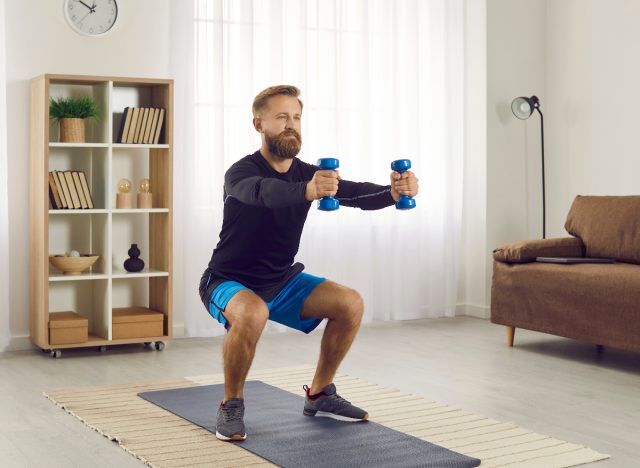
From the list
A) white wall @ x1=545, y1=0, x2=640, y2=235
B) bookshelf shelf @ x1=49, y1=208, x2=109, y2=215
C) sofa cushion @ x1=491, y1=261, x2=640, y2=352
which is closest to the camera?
sofa cushion @ x1=491, y1=261, x2=640, y2=352

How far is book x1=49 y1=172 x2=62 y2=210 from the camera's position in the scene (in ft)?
15.6

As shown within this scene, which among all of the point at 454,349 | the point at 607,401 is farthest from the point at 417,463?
the point at 454,349

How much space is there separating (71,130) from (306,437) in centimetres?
238

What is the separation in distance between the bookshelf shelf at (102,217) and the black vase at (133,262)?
44 mm

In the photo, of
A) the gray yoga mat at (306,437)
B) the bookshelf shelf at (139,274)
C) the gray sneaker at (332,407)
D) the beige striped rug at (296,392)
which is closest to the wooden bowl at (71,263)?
the bookshelf shelf at (139,274)

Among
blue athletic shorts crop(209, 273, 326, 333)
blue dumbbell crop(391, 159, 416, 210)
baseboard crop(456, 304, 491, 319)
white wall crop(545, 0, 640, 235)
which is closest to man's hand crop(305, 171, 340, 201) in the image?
blue dumbbell crop(391, 159, 416, 210)

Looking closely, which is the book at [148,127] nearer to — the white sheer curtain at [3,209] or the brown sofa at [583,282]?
the white sheer curtain at [3,209]

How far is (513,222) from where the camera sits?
6.28 m

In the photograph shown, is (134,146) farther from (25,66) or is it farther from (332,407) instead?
(332,407)

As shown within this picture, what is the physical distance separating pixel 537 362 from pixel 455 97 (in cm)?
223

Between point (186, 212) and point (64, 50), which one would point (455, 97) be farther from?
point (64, 50)

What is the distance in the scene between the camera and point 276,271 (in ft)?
11.0

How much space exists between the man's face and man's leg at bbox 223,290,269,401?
1.76 ft

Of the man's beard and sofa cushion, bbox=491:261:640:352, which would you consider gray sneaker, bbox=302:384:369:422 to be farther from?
sofa cushion, bbox=491:261:640:352
